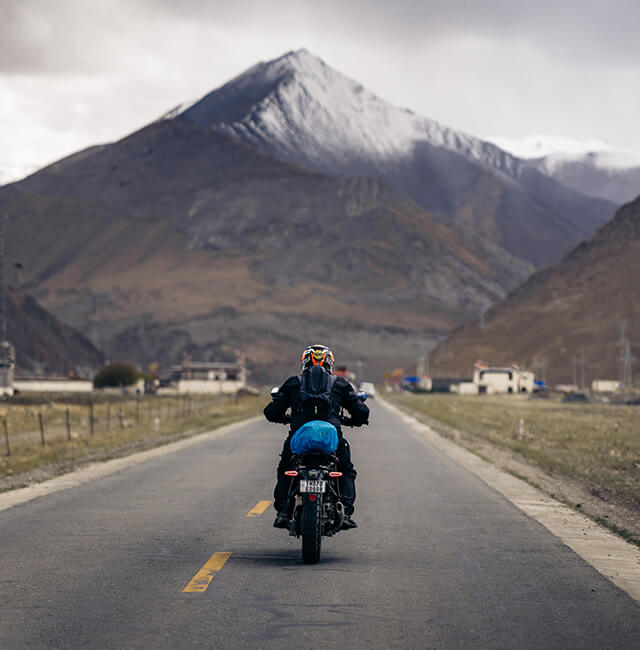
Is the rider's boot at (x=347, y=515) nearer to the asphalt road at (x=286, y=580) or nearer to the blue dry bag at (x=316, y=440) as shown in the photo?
the asphalt road at (x=286, y=580)

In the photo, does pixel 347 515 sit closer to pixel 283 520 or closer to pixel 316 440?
pixel 283 520

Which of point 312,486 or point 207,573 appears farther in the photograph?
point 312,486

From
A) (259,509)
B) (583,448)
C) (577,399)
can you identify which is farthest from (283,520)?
(577,399)

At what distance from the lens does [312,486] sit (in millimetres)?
11227

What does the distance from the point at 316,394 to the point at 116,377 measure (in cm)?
15148

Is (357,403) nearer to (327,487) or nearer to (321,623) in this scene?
(327,487)

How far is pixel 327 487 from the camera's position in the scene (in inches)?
452

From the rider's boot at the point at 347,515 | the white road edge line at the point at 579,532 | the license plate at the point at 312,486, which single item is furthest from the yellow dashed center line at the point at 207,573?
the white road edge line at the point at 579,532

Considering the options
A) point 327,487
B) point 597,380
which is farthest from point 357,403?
point 597,380

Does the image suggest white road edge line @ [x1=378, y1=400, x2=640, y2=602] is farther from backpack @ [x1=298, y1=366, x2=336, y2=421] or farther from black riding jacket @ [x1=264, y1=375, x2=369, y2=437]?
backpack @ [x1=298, y1=366, x2=336, y2=421]

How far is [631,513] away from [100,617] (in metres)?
10.7

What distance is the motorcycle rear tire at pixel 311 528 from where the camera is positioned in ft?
36.6

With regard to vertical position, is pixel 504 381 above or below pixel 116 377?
below

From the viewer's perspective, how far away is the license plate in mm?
11219
